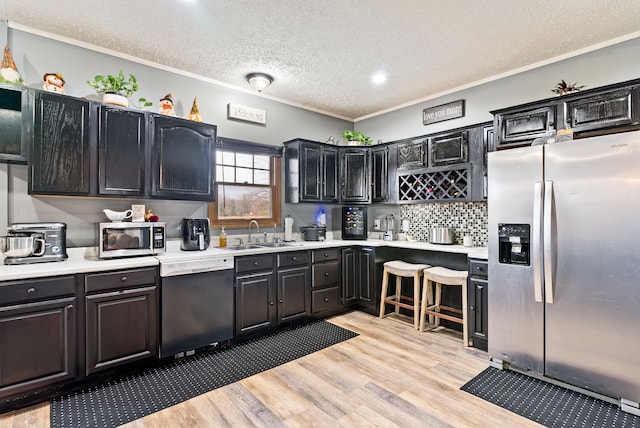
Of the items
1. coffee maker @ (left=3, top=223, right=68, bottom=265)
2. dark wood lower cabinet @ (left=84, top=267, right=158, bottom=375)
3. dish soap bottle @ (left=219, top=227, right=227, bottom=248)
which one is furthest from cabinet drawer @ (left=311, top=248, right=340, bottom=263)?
coffee maker @ (left=3, top=223, right=68, bottom=265)

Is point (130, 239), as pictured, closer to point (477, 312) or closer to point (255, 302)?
point (255, 302)

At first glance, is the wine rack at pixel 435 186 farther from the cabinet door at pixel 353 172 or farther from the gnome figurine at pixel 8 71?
the gnome figurine at pixel 8 71

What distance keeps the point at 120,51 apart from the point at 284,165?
2.14 meters

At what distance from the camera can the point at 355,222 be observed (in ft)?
15.3

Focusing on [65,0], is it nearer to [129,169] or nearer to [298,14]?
[129,169]

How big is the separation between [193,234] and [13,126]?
1624mm

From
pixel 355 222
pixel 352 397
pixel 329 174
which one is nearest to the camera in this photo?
pixel 352 397

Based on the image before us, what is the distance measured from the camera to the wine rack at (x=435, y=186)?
12.2 feet

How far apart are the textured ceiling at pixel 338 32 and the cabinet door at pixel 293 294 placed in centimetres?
225

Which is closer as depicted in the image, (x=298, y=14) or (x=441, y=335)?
(x=298, y=14)

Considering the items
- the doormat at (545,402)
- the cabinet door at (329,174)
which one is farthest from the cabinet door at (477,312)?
the cabinet door at (329,174)

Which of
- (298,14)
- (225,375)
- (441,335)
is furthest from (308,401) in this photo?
(298,14)

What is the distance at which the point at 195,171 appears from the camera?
127 inches

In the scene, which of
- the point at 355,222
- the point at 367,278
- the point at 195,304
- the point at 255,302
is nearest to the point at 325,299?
the point at 367,278
